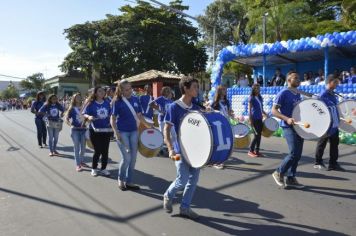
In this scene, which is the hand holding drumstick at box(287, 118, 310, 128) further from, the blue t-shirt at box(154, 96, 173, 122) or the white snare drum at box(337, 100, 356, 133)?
the blue t-shirt at box(154, 96, 173, 122)

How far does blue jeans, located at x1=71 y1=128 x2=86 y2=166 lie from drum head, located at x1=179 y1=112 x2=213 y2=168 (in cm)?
446

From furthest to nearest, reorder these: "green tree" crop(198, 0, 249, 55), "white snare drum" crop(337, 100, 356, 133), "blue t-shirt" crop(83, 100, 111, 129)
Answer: "green tree" crop(198, 0, 249, 55) → "white snare drum" crop(337, 100, 356, 133) → "blue t-shirt" crop(83, 100, 111, 129)

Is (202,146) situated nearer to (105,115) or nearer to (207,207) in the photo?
(207,207)

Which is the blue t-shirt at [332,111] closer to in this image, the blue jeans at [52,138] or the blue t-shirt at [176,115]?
the blue t-shirt at [176,115]

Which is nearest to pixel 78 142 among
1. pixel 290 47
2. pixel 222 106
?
pixel 222 106

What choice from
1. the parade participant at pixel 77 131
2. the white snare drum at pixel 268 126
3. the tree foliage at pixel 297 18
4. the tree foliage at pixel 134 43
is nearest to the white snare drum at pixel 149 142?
the parade participant at pixel 77 131

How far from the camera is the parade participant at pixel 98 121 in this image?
822 cm

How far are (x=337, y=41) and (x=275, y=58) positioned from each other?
692 cm

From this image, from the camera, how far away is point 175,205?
20.1 feet

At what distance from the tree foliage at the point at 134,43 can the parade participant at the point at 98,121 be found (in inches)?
1368

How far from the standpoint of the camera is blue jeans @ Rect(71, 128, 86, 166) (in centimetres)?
912

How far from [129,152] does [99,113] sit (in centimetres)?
156

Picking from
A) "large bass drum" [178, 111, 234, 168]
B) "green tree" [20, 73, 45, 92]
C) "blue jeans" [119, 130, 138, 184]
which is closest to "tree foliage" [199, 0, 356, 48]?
"blue jeans" [119, 130, 138, 184]

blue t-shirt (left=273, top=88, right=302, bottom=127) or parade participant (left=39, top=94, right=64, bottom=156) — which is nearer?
blue t-shirt (left=273, top=88, right=302, bottom=127)
